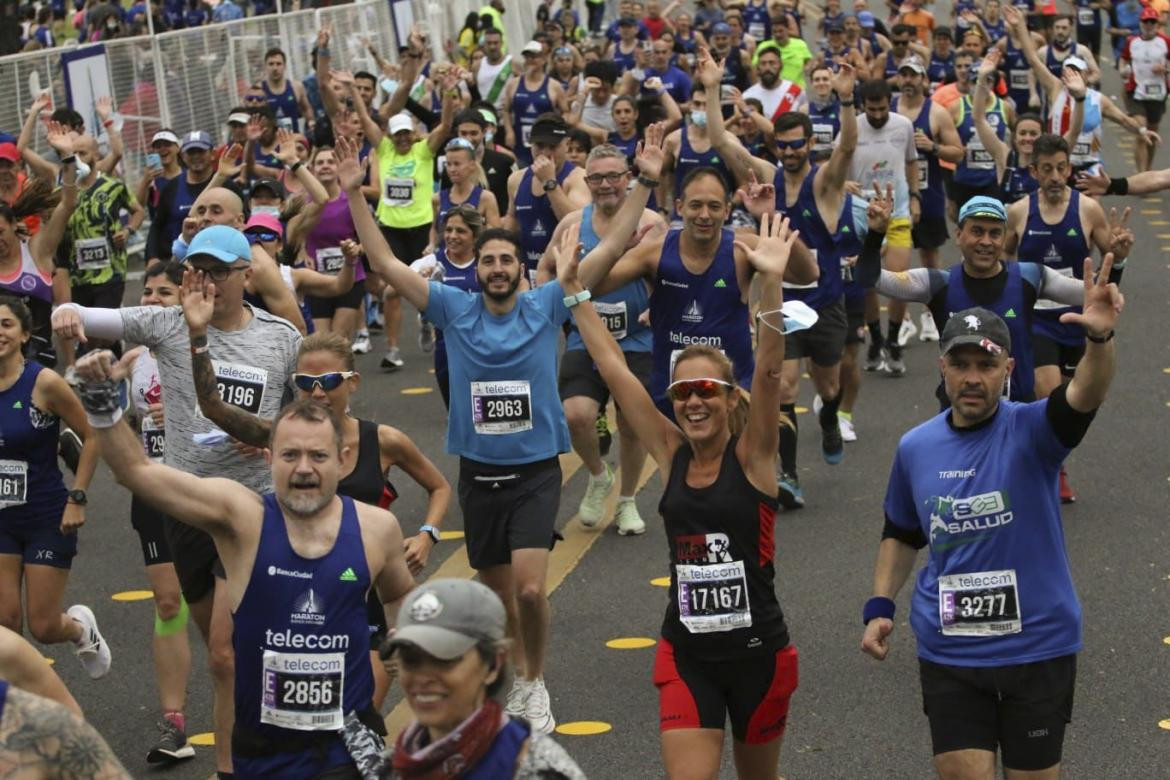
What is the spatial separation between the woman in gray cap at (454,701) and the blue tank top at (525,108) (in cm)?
1715

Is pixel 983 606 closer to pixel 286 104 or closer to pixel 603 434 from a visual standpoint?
pixel 603 434

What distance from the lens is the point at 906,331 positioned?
1606 centimetres

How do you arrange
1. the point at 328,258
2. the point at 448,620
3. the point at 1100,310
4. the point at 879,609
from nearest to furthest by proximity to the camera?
the point at 448,620
the point at 1100,310
the point at 879,609
the point at 328,258

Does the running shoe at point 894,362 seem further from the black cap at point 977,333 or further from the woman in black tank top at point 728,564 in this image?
the black cap at point 977,333

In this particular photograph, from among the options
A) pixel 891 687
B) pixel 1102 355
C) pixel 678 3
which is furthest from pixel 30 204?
pixel 678 3

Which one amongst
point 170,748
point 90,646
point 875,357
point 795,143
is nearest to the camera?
point 170,748

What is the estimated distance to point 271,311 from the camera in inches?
335

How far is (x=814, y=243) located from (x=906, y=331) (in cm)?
414

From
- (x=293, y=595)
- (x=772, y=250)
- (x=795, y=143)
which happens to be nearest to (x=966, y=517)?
(x=772, y=250)

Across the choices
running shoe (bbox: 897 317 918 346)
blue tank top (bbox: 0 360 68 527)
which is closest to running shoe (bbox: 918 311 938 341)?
running shoe (bbox: 897 317 918 346)

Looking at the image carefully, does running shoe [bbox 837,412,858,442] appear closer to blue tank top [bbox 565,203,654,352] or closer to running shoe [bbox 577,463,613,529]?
running shoe [bbox 577,463,613,529]

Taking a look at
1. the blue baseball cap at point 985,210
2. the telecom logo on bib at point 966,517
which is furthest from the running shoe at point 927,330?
the telecom logo on bib at point 966,517

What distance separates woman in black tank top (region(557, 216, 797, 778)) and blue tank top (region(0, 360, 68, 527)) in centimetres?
292

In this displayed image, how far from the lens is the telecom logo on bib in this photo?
18.9 ft
